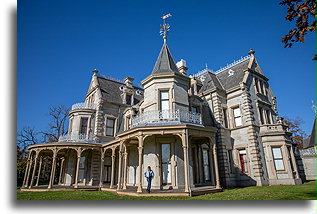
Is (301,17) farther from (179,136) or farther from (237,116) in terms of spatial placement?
Answer: (237,116)

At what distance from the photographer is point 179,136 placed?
10945mm

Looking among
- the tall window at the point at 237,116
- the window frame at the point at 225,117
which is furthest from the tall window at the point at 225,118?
the tall window at the point at 237,116

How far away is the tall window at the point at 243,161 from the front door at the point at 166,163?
715 cm

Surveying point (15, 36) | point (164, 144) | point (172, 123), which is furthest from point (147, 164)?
point (15, 36)

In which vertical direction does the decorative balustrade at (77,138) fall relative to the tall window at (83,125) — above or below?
below

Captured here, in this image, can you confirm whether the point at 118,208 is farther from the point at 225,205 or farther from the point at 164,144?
the point at 164,144

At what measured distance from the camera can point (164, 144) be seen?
39.9ft

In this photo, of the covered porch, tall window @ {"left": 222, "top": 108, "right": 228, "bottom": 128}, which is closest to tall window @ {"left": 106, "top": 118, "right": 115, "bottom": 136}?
the covered porch

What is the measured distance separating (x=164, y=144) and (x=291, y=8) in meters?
9.02

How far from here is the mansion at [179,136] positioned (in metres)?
11.7

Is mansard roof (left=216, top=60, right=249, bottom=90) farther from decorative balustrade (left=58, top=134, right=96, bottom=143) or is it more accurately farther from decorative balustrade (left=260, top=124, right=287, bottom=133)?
decorative balustrade (left=58, top=134, right=96, bottom=143)

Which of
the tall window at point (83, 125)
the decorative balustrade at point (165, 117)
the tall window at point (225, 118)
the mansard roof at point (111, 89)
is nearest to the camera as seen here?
the decorative balustrade at point (165, 117)

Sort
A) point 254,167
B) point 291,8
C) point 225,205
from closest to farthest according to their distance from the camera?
point 291,8, point 225,205, point 254,167

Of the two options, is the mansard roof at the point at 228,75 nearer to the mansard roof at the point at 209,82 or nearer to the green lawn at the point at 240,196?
the mansard roof at the point at 209,82
